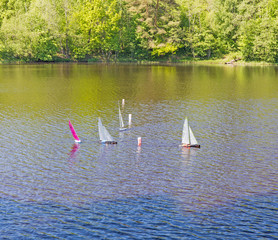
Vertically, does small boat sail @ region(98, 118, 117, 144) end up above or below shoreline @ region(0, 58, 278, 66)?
below

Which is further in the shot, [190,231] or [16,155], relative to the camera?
[16,155]

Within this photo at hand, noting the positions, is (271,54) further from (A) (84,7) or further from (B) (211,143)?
(B) (211,143)

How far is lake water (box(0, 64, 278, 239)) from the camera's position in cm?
2236

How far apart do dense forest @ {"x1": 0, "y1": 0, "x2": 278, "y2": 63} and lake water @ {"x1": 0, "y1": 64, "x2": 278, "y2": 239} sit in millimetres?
96510

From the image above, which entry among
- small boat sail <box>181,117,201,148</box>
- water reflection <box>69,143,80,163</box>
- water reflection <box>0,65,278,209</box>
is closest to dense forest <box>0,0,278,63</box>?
water reflection <box>0,65,278,209</box>

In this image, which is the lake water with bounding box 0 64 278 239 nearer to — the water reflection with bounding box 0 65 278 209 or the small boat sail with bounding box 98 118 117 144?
the water reflection with bounding box 0 65 278 209

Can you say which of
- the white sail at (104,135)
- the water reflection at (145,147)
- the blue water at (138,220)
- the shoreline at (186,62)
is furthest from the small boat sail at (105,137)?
the shoreline at (186,62)

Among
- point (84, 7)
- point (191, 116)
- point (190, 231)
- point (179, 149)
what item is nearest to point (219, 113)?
point (191, 116)

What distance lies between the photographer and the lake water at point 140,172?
73.4 ft

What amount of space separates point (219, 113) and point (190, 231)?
36.2 m

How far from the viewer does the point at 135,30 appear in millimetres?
165125

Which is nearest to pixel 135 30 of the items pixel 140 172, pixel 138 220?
pixel 140 172

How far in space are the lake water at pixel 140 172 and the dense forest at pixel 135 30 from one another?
96510mm

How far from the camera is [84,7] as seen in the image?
16088 centimetres
